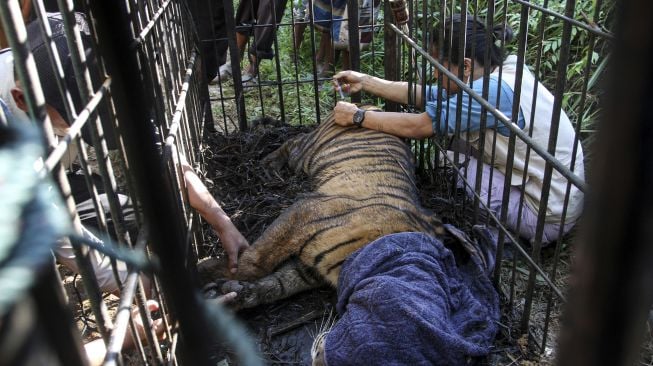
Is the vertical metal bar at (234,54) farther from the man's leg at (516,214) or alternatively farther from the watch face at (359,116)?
the man's leg at (516,214)

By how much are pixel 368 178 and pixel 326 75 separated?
3.40 metres

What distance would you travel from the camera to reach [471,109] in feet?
10.2

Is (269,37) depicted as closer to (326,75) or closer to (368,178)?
(326,75)

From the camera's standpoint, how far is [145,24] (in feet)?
8.80

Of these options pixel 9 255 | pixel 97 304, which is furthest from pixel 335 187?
pixel 9 255

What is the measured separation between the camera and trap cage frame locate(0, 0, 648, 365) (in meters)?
0.51

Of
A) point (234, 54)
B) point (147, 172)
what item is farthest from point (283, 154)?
point (147, 172)

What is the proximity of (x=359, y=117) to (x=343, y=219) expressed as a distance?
43.7 inches

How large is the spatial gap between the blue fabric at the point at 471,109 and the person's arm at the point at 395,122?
8 cm

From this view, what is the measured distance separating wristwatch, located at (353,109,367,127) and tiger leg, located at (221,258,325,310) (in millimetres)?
1287

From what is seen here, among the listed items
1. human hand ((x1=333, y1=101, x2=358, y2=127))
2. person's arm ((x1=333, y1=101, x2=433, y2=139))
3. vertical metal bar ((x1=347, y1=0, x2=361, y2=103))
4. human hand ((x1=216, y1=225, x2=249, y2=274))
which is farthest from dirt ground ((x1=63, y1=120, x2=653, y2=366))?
vertical metal bar ((x1=347, y1=0, x2=361, y2=103))

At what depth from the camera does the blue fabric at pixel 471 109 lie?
9.75 feet

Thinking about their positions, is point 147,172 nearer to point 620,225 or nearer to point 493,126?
point 620,225

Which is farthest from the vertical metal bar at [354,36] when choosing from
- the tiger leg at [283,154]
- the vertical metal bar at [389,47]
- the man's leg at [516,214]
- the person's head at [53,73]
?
the person's head at [53,73]
